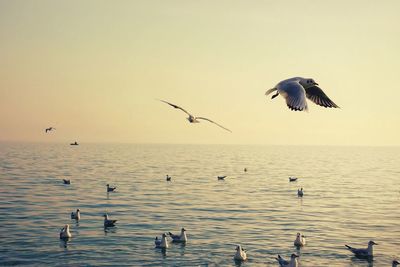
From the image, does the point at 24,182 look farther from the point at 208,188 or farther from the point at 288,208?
the point at 288,208

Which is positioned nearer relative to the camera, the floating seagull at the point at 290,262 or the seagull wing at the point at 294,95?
the seagull wing at the point at 294,95

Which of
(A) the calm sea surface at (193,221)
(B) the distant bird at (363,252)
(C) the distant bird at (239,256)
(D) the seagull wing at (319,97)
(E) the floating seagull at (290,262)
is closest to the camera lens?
(D) the seagull wing at (319,97)

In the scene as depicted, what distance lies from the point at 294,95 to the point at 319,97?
2.44 m

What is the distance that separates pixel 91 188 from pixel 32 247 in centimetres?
2954

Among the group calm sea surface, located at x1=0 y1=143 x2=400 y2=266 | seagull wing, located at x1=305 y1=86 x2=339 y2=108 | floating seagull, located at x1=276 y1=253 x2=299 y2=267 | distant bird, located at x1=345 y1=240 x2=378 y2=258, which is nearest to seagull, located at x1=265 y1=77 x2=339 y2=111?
seagull wing, located at x1=305 y1=86 x2=339 y2=108

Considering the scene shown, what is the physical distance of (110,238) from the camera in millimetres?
29469

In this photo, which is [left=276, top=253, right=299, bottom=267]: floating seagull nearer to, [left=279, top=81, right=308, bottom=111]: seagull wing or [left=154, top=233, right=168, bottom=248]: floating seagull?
[left=154, top=233, right=168, bottom=248]: floating seagull

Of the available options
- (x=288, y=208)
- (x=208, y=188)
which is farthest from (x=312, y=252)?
(x=208, y=188)

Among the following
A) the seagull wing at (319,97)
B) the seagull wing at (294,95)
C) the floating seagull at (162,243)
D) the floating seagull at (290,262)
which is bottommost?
the floating seagull at (290,262)

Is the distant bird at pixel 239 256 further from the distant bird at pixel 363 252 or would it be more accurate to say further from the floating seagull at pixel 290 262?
the distant bird at pixel 363 252

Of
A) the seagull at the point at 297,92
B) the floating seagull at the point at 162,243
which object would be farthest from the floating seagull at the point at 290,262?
the seagull at the point at 297,92

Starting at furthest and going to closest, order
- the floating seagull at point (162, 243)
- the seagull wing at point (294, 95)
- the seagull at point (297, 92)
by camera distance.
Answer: the floating seagull at point (162, 243), the seagull at point (297, 92), the seagull wing at point (294, 95)

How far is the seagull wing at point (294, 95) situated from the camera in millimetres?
9555

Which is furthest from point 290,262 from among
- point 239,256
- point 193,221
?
point 193,221
